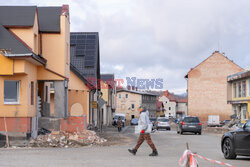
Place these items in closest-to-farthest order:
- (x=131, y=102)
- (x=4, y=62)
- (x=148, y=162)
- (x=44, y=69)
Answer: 1. (x=148, y=162)
2. (x=4, y=62)
3. (x=44, y=69)
4. (x=131, y=102)

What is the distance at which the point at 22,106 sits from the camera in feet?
67.7

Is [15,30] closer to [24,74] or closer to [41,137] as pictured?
[24,74]

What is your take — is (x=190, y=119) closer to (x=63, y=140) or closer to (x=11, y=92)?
(x=63, y=140)

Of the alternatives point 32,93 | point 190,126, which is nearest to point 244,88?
point 190,126

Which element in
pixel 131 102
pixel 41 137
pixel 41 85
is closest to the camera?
pixel 41 137

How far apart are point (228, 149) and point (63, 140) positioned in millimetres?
8859

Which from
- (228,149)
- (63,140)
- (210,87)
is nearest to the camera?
(228,149)

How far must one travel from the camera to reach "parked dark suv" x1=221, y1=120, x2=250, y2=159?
1344 cm

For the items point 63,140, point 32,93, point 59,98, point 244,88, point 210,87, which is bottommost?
point 63,140

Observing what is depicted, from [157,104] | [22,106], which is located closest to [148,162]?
[22,106]

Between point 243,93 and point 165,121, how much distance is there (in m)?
9.77

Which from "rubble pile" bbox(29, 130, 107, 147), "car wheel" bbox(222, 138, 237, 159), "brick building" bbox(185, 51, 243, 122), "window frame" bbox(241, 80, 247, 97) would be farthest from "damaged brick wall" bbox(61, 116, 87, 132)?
"brick building" bbox(185, 51, 243, 122)

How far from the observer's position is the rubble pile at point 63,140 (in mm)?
20047

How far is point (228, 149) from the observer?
46.7 feet
